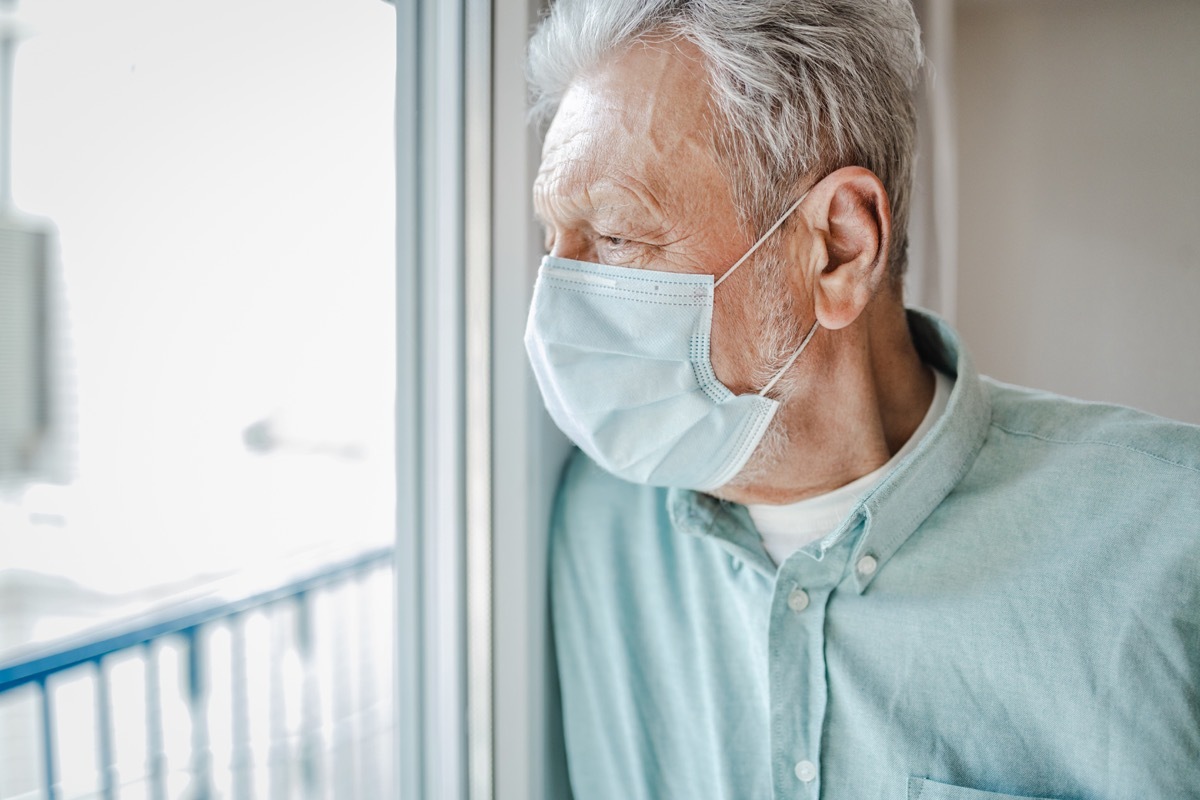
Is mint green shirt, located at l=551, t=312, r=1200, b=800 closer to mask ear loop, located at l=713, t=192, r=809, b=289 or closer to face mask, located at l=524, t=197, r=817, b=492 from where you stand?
face mask, located at l=524, t=197, r=817, b=492

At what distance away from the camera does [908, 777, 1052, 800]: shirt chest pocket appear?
0.87 meters

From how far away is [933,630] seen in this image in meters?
0.91

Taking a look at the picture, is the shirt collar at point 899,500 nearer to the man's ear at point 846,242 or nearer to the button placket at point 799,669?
the button placket at point 799,669

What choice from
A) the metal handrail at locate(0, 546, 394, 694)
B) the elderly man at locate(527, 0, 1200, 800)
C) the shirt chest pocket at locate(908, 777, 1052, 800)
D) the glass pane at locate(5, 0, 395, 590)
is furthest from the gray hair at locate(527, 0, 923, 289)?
the metal handrail at locate(0, 546, 394, 694)

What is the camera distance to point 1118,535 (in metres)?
0.87

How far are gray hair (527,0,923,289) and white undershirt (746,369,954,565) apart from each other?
0.33m

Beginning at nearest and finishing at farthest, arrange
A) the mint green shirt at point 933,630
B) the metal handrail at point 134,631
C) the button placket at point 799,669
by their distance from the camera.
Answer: the mint green shirt at point 933,630 < the button placket at point 799,669 < the metal handrail at point 134,631

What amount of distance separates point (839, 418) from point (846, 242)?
234mm

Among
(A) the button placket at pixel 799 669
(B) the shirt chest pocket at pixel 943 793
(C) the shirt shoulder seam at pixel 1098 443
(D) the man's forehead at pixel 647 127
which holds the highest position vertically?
(D) the man's forehead at pixel 647 127

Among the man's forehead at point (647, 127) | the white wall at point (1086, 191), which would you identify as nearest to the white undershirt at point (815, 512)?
the white wall at point (1086, 191)

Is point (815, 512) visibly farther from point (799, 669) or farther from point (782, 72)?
point (782, 72)

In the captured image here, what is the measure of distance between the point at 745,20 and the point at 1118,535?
0.75 metres

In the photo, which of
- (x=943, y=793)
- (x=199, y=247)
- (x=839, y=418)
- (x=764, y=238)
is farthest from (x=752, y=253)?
(x=199, y=247)

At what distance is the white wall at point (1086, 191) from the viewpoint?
0.97 meters
